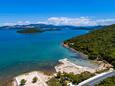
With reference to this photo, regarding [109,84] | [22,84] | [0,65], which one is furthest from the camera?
[0,65]

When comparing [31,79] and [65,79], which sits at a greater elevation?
[65,79]

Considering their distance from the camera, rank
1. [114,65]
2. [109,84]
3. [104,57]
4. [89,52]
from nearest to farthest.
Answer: [109,84] < [114,65] < [104,57] < [89,52]

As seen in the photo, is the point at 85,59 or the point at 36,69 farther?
the point at 85,59

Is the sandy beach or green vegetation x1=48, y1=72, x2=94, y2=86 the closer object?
green vegetation x1=48, y1=72, x2=94, y2=86

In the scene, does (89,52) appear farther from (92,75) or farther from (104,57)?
(92,75)

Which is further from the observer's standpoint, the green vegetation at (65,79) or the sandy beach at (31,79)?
the sandy beach at (31,79)

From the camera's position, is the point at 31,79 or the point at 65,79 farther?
the point at 31,79

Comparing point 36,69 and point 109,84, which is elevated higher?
point 109,84

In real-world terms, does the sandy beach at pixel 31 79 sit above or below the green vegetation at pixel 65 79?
below

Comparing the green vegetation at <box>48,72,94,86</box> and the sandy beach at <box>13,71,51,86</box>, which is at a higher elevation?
the green vegetation at <box>48,72,94,86</box>

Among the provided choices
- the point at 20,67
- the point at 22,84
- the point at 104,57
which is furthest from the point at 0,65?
the point at 104,57
